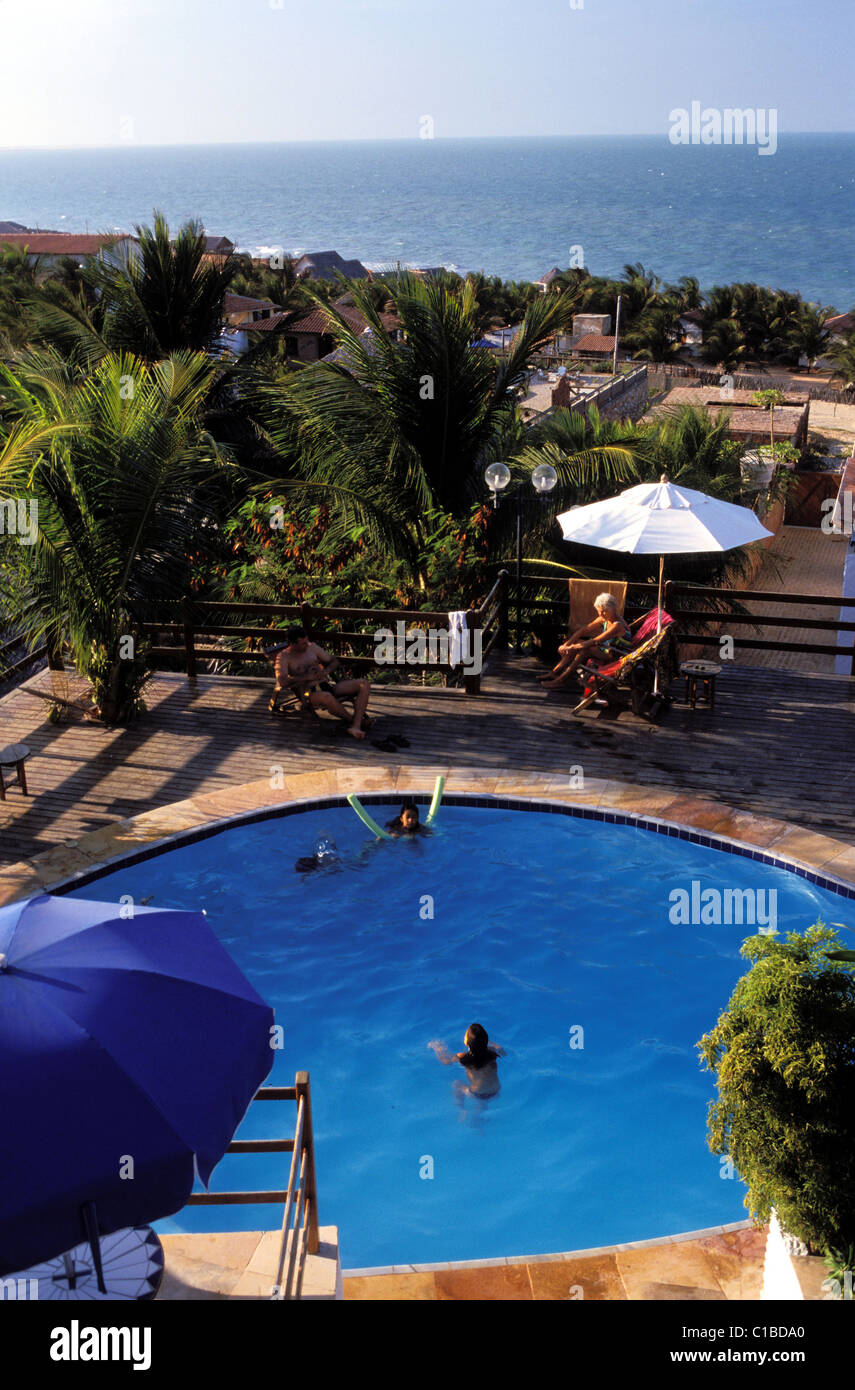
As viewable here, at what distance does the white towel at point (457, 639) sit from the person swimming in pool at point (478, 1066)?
4436 mm

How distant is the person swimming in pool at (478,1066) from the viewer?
7.15 m

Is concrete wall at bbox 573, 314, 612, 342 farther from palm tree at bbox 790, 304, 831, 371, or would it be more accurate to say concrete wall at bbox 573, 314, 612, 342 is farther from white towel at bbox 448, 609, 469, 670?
white towel at bbox 448, 609, 469, 670

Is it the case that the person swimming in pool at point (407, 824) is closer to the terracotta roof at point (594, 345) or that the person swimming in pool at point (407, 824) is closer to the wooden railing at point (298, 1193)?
the wooden railing at point (298, 1193)

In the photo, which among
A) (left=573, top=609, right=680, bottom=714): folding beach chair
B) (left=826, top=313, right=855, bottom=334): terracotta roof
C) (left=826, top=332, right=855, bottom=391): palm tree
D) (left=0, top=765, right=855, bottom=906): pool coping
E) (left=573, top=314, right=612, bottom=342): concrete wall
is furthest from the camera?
(left=573, top=314, right=612, bottom=342): concrete wall

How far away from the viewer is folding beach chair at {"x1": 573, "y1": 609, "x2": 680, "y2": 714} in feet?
34.5

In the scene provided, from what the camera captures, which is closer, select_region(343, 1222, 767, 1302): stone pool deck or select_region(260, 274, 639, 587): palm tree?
select_region(343, 1222, 767, 1302): stone pool deck

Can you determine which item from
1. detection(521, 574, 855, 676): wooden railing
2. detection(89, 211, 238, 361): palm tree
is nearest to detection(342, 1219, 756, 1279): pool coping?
detection(521, 574, 855, 676): wooden railing

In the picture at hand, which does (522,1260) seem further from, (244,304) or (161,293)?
(244,304)

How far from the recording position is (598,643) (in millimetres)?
10914

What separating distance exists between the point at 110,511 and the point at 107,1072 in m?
7.06

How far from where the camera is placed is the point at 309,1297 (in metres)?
4.35

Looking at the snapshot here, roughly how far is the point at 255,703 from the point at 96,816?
2.36 m

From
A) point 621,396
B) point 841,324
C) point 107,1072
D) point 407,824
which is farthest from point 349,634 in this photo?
point 841,324

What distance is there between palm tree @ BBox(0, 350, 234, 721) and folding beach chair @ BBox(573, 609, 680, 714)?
13.0 feet
